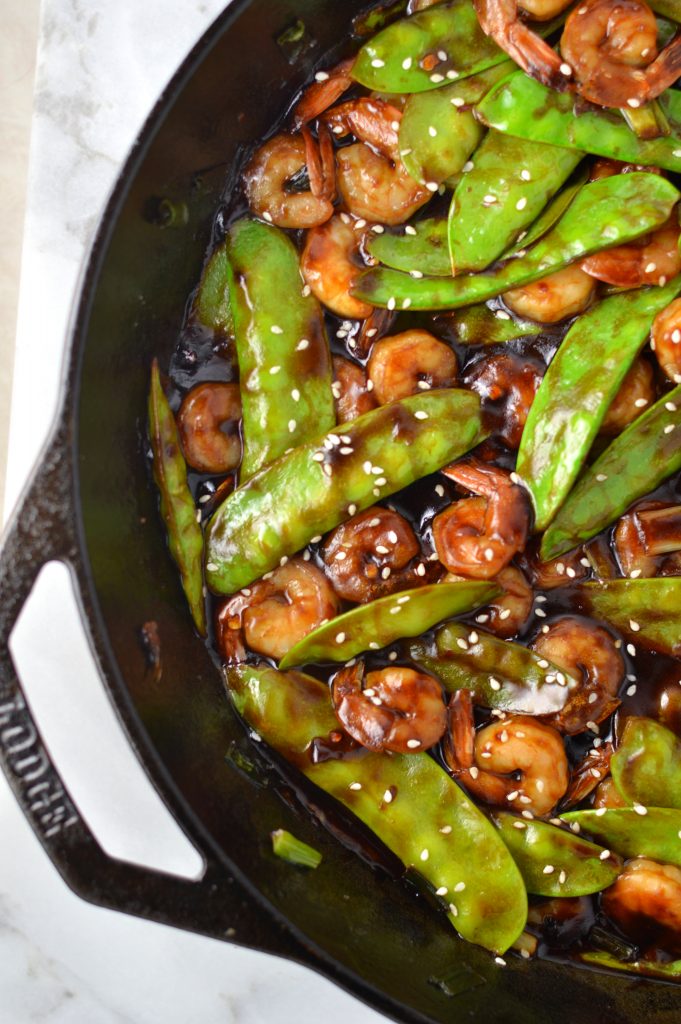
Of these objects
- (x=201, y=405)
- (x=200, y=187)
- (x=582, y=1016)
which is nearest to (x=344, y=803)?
(x=582, y=1016)

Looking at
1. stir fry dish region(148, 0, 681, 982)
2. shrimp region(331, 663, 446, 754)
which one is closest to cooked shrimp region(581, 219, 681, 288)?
stir fry dish region(148, 0, 681, 982)

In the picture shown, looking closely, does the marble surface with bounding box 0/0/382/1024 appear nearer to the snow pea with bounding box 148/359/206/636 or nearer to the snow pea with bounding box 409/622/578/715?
the snow pea with bounding box 148/359/206/636

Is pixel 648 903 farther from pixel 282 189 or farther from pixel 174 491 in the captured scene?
pixel 282 189

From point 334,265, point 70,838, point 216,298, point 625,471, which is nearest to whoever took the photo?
point 70,838

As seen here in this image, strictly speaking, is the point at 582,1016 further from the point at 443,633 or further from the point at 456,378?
the point at 456,378

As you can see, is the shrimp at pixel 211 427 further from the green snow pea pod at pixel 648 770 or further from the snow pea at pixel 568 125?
the green snow pea pod at pixel 648 770

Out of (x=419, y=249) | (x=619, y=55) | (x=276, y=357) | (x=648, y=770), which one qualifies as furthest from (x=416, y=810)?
(x=619, y=55)

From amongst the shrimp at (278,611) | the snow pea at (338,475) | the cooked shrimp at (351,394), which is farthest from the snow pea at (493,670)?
the cooked shrimp at (351,394)
